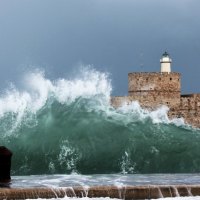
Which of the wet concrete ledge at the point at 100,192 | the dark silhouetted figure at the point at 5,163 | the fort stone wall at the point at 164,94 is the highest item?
the fort stone wall at the point at 164,94

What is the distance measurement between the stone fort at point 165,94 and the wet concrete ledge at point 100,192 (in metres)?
25.8

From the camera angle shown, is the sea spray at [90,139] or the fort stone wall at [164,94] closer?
the sea spray at [90,139]

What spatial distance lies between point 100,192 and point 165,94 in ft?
90.7

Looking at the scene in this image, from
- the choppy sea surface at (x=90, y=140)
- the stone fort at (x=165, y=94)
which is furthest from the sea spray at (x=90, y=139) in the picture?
the stone fort at (x=165, y=94)

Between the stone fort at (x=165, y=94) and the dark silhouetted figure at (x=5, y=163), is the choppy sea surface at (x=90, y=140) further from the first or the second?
the stone fort at (x=165, y=94)

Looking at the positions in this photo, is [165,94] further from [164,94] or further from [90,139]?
[90,139]

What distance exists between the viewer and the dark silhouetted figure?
10648mm

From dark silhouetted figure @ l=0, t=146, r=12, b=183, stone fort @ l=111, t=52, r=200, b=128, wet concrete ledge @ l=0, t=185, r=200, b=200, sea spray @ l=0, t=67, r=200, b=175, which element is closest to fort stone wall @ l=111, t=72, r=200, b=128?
stone fort @ l=111, t=52, r=200, b=128

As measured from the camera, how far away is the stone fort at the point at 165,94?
3616 centimetres

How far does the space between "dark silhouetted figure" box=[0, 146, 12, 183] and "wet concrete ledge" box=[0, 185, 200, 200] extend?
142 centimetres

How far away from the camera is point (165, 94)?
36875 millimetres

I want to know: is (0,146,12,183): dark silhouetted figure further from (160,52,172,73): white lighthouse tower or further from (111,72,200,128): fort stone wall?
(160,52,172,73): white lighthouse tower

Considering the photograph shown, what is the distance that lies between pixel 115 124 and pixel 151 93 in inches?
729

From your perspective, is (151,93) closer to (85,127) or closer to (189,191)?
(85,127)
